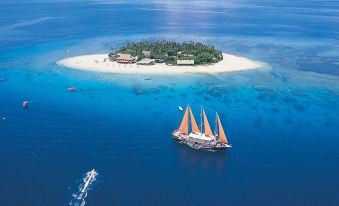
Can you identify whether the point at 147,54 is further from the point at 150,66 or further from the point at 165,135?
the point at 165,135

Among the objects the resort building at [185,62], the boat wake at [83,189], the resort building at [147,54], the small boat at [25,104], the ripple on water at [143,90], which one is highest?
the resort building at [147,54]

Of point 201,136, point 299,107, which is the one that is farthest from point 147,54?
point 201,136

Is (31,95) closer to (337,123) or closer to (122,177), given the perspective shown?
(122,177)

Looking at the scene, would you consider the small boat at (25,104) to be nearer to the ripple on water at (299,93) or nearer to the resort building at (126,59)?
the resort building at (126,59)

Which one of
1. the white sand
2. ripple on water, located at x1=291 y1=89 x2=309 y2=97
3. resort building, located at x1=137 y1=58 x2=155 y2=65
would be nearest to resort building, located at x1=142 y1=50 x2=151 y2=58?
resort building, located at x1=137 y1=58 x2=155 y2=65

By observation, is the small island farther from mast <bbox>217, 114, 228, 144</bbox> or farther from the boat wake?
the boat wake

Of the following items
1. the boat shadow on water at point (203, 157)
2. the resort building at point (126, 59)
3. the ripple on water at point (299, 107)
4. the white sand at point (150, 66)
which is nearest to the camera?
the boat shadow on water at point (203, 157)

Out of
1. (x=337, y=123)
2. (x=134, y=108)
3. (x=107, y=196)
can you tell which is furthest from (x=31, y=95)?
(x=337, y=123)

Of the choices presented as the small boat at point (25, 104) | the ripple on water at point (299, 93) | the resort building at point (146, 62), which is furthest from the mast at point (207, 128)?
the resort building at point (146, 62)
